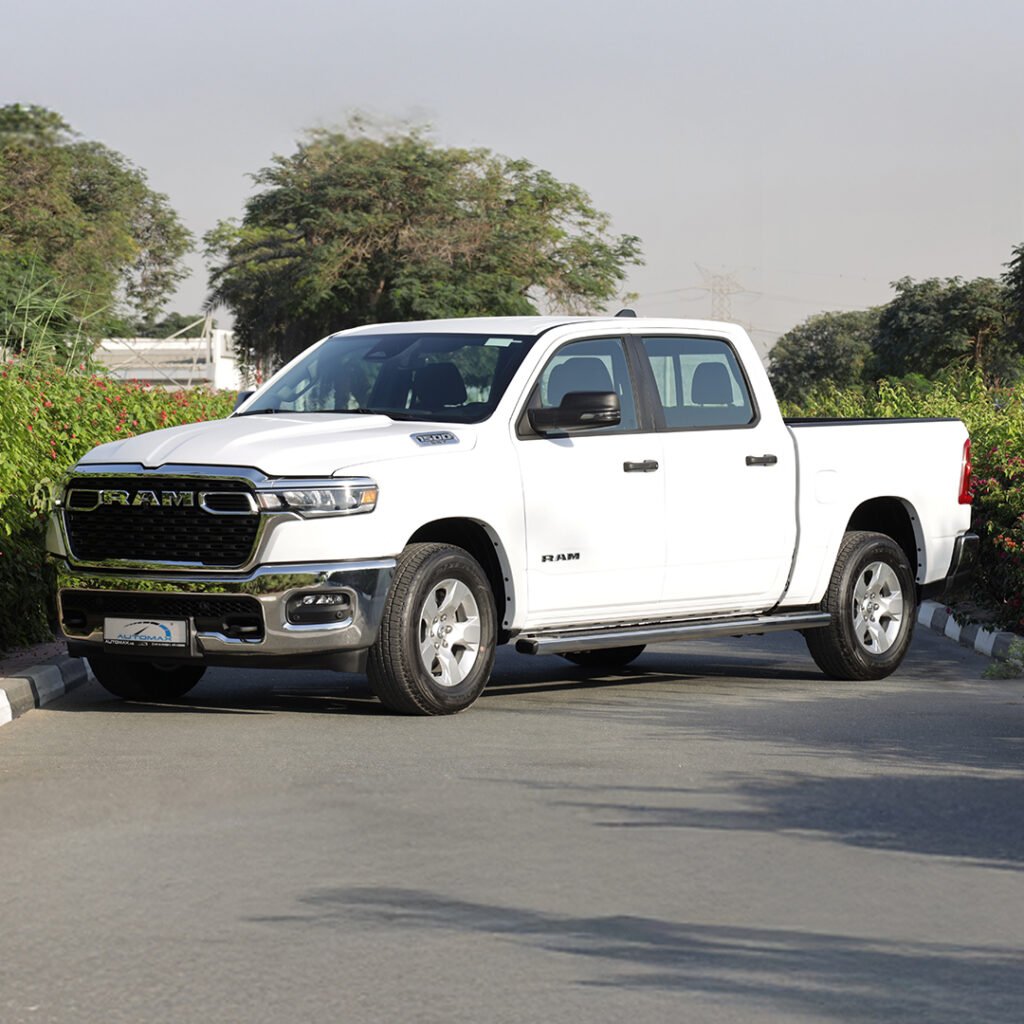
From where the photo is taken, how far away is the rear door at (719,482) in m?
11.9

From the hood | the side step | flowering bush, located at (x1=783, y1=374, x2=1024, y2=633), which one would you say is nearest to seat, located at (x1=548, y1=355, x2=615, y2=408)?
the hood

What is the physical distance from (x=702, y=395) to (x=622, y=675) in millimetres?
2094

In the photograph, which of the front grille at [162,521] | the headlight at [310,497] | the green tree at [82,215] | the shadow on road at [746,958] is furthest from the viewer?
the green tree at [82,215]

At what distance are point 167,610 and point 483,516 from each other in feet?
5.51

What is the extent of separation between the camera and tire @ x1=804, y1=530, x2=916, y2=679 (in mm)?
12875

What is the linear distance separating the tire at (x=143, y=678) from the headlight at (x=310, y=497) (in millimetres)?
1532

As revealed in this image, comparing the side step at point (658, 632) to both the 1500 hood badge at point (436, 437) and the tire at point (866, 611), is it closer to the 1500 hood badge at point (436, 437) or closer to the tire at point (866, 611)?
the tire at point (866, 611)

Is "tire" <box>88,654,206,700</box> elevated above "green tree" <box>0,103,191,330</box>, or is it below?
below

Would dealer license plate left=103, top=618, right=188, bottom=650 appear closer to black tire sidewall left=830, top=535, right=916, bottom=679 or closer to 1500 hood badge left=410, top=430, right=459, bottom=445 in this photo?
1500 hood badge left=410, top=430, right=459, bottom=445

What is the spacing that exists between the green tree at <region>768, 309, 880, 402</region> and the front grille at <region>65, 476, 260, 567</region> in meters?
98.8

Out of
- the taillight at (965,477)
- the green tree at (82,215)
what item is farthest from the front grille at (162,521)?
the green tree at (82,215)

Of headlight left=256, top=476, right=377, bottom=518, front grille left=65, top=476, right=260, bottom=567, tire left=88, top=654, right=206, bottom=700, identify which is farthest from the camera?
tire left=88, top=654, right=206, bottom=700

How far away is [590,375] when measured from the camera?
1180 centimetres

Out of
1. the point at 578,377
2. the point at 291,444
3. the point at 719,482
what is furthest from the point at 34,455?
the point at 719,482
